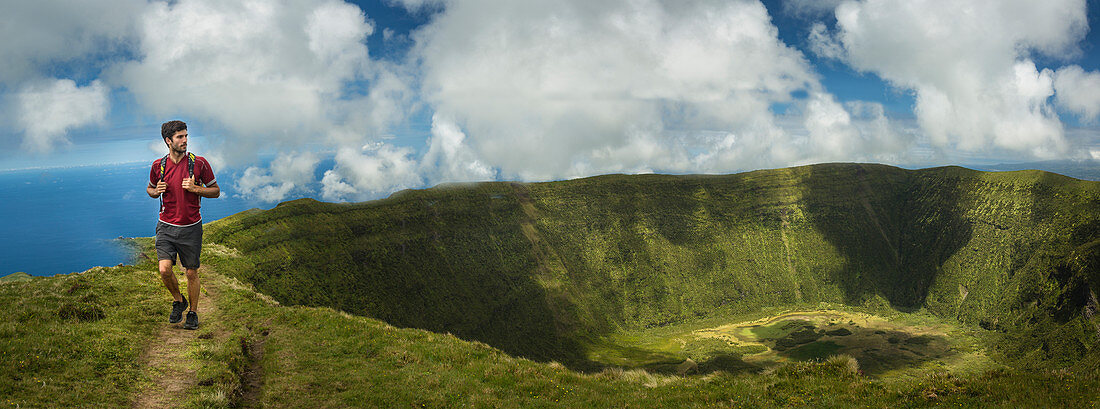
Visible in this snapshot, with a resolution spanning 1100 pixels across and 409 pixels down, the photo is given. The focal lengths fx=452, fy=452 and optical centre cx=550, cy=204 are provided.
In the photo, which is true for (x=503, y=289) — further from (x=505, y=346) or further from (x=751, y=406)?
(x=751, y=406)

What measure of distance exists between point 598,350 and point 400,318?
279 ft

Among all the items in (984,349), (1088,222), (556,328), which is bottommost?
(984,349)

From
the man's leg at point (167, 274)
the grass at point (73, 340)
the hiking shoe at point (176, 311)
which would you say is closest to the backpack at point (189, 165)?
the man's leg at point (167, 274)

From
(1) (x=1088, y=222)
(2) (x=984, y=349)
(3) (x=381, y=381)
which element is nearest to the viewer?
(3) (x=381, y=381)

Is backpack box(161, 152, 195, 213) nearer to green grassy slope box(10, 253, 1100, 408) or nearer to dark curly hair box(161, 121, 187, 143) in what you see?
dark curly hair box(161, 121, 187, 143)

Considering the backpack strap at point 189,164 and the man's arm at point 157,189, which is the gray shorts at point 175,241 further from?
the backpack strap at point 189,164

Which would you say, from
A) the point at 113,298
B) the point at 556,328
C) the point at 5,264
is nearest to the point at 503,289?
the point at 556,328

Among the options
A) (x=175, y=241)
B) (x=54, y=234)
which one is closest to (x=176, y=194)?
(x=175, y=241)

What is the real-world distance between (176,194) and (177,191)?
3.6 inches

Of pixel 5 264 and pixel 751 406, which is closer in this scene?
pixel 751 406

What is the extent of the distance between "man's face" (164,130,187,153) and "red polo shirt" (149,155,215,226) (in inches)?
13.1

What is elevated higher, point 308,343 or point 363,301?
point 308,343

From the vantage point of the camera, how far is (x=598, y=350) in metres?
188

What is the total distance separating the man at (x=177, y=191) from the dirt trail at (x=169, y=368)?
2.10m
